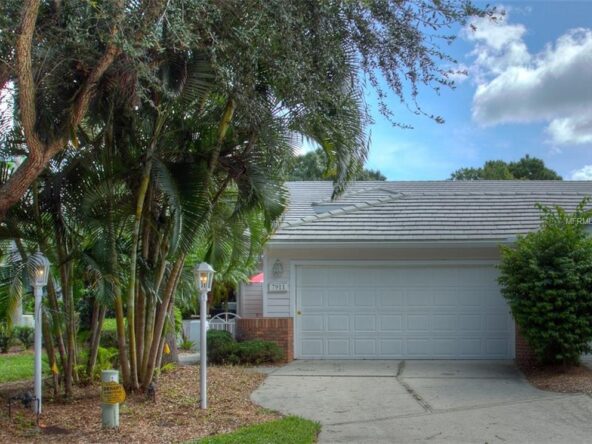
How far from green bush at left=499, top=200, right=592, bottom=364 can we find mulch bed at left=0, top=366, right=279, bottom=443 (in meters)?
4.91

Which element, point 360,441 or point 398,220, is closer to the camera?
point 360,441

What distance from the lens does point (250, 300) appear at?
18094 mm

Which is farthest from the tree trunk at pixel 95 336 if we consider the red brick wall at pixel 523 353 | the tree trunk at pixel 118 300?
the red brick wall at pixel 523 353

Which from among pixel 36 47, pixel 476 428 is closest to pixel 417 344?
pixel 476 428

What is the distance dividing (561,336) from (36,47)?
901cm

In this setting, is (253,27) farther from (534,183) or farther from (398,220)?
(534,183)

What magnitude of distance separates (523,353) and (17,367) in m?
10.3

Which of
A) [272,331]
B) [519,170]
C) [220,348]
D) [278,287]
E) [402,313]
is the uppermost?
[519,170]

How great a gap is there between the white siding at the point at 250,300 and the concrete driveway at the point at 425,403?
4562mm

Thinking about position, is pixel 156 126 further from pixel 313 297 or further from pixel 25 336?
pixel 25 336

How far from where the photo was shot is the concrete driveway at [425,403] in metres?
7.88

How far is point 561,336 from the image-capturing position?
1120 cm

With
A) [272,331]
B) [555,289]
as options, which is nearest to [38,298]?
[272,331]

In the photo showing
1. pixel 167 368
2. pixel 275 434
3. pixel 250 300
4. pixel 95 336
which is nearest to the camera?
pixel 275 434
